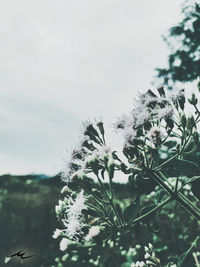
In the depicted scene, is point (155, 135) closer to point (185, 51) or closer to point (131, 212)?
point (131, 212)

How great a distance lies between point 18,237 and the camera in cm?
501

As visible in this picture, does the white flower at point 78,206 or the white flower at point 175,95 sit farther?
the white flower at point 175,95

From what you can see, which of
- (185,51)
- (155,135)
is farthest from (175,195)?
(185,51)

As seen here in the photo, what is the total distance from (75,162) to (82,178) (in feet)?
0.94

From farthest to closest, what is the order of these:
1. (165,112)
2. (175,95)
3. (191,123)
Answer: (175,95) → (165,112) → (191,123)

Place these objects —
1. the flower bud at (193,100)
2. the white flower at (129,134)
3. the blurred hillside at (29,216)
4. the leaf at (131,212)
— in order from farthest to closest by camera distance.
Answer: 1. the blurred hillside at (29,216)
2. the flower bud at (193,100)
3. the white flower at (129,134)
4. the leaf at (131,212)

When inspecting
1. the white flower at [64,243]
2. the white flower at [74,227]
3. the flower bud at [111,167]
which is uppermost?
the flower bud at [111,167]

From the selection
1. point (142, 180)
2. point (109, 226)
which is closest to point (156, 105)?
point (142, 180)

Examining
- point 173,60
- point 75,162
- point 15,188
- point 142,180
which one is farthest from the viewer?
point 15,188

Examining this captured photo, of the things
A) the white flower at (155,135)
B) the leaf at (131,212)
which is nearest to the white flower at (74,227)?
the leaf at (131,212)

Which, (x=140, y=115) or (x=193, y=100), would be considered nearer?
(x=140, y=115)

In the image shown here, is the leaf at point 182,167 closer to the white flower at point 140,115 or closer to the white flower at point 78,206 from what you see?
the white flower at point 140,115

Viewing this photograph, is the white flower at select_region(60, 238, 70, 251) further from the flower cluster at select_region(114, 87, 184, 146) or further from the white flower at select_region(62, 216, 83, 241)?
the flower cluster at select_region(114, 87, 184, 146)

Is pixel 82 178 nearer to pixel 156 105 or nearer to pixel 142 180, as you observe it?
pixel 142 180
